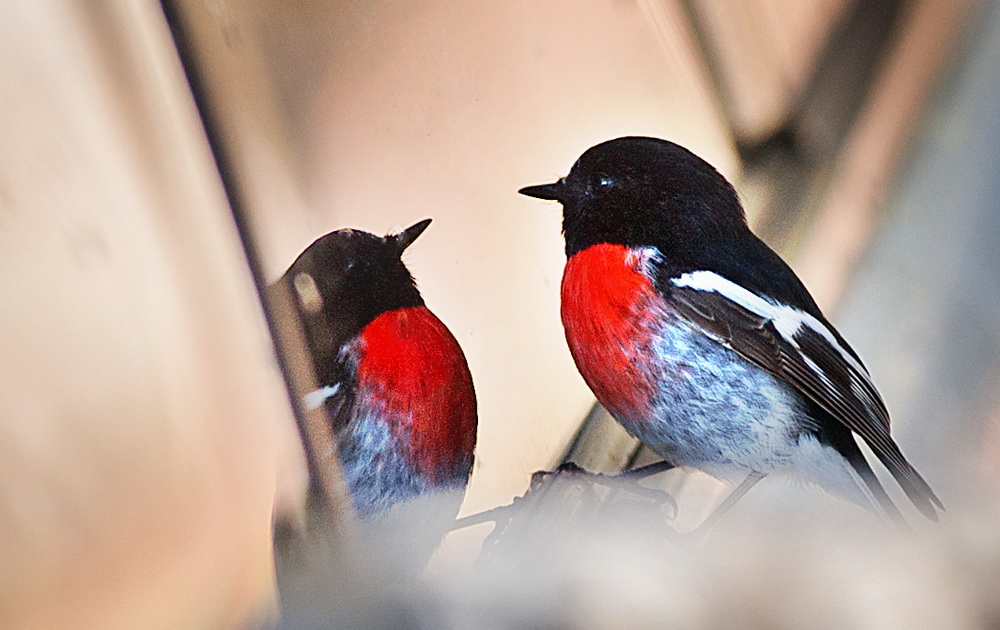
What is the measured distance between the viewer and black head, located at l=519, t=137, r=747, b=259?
564 millimetres

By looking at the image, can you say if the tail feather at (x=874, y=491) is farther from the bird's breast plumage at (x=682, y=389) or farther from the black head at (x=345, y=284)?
the black head at (x=345, y=284)

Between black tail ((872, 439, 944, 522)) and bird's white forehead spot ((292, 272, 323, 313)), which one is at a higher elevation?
bird's white forehead spot ((292, 272, 323, 313))

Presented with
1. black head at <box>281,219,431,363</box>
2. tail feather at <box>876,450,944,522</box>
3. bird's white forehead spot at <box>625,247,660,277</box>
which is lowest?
tail feather at <box>876,450,944,522</box>

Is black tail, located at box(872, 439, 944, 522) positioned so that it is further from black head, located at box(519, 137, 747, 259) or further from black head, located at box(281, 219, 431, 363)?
black head, located at box(281, 219, 431, 363)

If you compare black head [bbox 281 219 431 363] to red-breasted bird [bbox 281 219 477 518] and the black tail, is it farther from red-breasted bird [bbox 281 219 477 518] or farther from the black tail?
the black tail

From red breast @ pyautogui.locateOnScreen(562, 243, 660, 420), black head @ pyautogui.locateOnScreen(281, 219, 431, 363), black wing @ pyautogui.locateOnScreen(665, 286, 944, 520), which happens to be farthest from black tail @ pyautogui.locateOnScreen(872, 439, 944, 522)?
black head @ pyautogui.locateOnScreen(281, 219, 431, 363)

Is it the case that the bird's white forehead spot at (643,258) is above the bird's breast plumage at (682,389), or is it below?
above

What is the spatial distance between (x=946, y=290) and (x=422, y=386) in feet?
1.31

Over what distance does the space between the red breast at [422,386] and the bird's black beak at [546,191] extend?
0.11 meters

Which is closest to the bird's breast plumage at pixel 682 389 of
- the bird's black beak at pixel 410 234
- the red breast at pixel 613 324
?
the red breast at pixel 613 324

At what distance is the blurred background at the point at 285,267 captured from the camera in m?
0.51

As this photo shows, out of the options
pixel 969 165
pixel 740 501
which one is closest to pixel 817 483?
pixel 740 501

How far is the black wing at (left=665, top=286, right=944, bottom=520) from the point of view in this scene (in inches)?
21.2

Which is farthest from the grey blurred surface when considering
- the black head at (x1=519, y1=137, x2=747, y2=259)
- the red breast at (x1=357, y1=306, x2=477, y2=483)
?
the red breast at (x1=357, y1=306, x2=477, y2=483)
